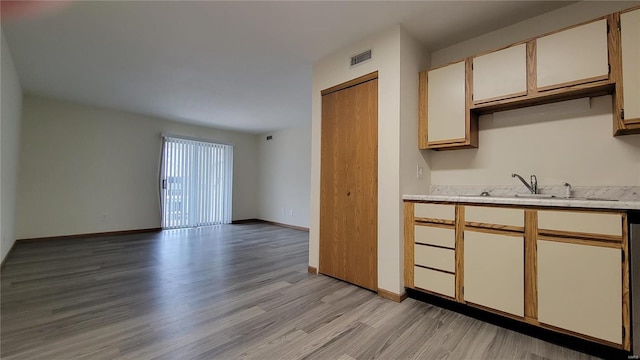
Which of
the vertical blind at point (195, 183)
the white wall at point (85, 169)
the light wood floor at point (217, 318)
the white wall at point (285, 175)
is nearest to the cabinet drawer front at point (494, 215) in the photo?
the light wood floor at point (217, 318)

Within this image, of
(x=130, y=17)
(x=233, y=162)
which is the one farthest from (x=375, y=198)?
(x=233, y=162)

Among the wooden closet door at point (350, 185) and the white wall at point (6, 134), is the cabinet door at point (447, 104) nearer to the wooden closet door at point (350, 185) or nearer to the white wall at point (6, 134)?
the wooden closet door at point (350, 185)

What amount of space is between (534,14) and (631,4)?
1.81 feet

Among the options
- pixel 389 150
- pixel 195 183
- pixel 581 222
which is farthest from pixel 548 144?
pixel 195 183

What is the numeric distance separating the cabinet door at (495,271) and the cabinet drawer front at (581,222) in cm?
19

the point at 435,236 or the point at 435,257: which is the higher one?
the point at 435,236

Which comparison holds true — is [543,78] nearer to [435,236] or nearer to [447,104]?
[447,104]

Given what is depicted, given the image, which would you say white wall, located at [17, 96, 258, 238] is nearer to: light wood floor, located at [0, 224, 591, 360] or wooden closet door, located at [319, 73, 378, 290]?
light wood floor, located at [0, 224, 591, 360]

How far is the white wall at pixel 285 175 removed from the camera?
6.25m

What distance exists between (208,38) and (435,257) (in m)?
2.94

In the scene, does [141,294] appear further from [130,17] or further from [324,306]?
[130,17]

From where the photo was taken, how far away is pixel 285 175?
22.1 ft

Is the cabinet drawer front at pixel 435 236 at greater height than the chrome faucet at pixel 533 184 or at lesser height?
lesser

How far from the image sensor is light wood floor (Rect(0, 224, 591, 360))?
1593 mm
